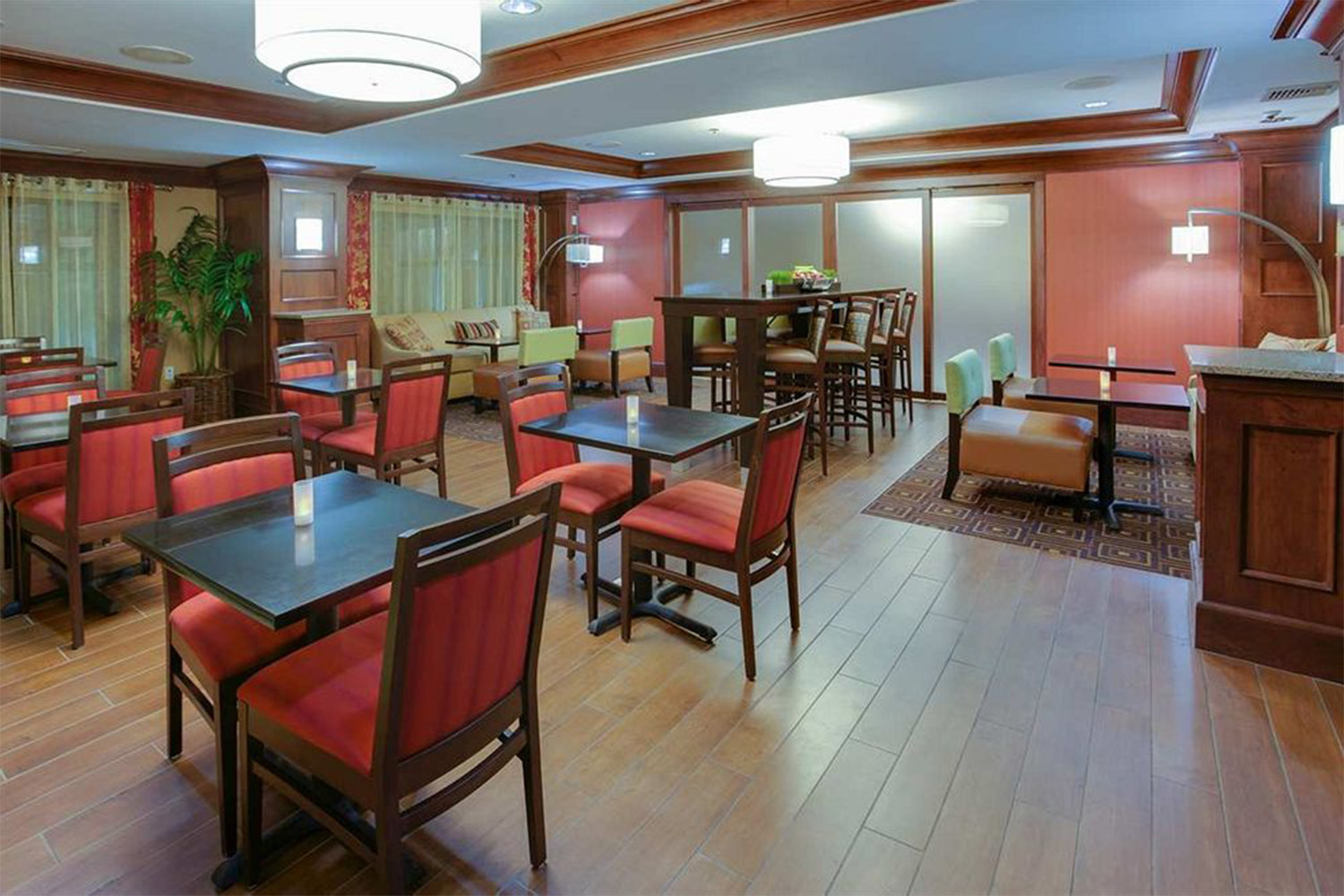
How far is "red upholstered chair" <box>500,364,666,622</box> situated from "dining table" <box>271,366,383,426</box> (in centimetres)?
111

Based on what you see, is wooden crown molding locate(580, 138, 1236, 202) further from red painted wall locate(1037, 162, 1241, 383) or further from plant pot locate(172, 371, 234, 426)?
plant pot locate(172, 371, 234, 426)

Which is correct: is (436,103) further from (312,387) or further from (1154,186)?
(1154,186)

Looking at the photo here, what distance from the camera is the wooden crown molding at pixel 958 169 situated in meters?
6.50

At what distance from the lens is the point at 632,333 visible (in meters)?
8.66

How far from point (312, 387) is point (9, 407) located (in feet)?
4.43

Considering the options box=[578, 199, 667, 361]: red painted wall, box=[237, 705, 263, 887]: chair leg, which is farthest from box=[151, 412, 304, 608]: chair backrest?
box=[578, 199, 667, 361]: red painted wall

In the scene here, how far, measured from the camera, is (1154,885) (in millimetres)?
1726

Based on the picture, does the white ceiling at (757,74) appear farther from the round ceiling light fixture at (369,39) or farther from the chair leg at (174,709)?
the chair leg at (174,709)

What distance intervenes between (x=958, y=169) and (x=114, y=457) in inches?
286

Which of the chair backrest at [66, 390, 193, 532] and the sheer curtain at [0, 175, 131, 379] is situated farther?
the sheer curtain at [0, 175, 131, 379]

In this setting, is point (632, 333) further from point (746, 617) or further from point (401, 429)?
point (746, 617)

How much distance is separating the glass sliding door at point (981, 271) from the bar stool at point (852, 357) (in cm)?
204

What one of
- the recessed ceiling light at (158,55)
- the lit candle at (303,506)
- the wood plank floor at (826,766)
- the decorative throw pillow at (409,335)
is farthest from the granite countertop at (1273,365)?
the decorative throw pillow at (409,335)

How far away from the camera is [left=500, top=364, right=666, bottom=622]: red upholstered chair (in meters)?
3.03
